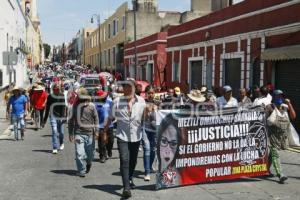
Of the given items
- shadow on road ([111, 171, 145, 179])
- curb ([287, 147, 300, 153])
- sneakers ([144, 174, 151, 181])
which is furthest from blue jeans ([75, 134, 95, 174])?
curb ([287, 147, 300, 153])

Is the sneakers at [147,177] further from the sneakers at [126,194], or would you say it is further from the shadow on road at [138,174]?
the sneakers at [126,194]

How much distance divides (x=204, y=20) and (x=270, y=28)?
901cm

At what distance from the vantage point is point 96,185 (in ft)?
27.7

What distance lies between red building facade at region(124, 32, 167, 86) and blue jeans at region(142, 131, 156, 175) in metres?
27.4

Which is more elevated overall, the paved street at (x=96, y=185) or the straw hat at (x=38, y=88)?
the straw hat at (x=38, y=88)

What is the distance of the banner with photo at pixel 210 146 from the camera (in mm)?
8164

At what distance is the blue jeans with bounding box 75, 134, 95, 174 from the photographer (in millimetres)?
9109

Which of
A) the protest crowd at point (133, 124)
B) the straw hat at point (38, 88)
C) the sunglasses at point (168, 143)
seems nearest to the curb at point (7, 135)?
the straw hat at point (38, 88)

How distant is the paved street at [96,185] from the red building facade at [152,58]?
86.3ft

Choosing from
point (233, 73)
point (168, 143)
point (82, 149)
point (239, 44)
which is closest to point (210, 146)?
point (168, 143)

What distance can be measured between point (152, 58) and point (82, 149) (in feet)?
106

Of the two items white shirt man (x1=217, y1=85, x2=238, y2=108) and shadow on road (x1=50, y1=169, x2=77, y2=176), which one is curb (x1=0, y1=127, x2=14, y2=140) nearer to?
shadow on road (x1=50, y1=169, x2=77, y2=176)

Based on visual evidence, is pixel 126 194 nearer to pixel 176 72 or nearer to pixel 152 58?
pixel 176 72

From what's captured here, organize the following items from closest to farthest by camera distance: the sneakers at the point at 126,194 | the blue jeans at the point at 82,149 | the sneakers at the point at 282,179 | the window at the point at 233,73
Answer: the sneakers at the point at 126,194 → the sneakers at the point at 282,179 → the blue jeans at the point at 82,149 → the window at the point at 233,73
